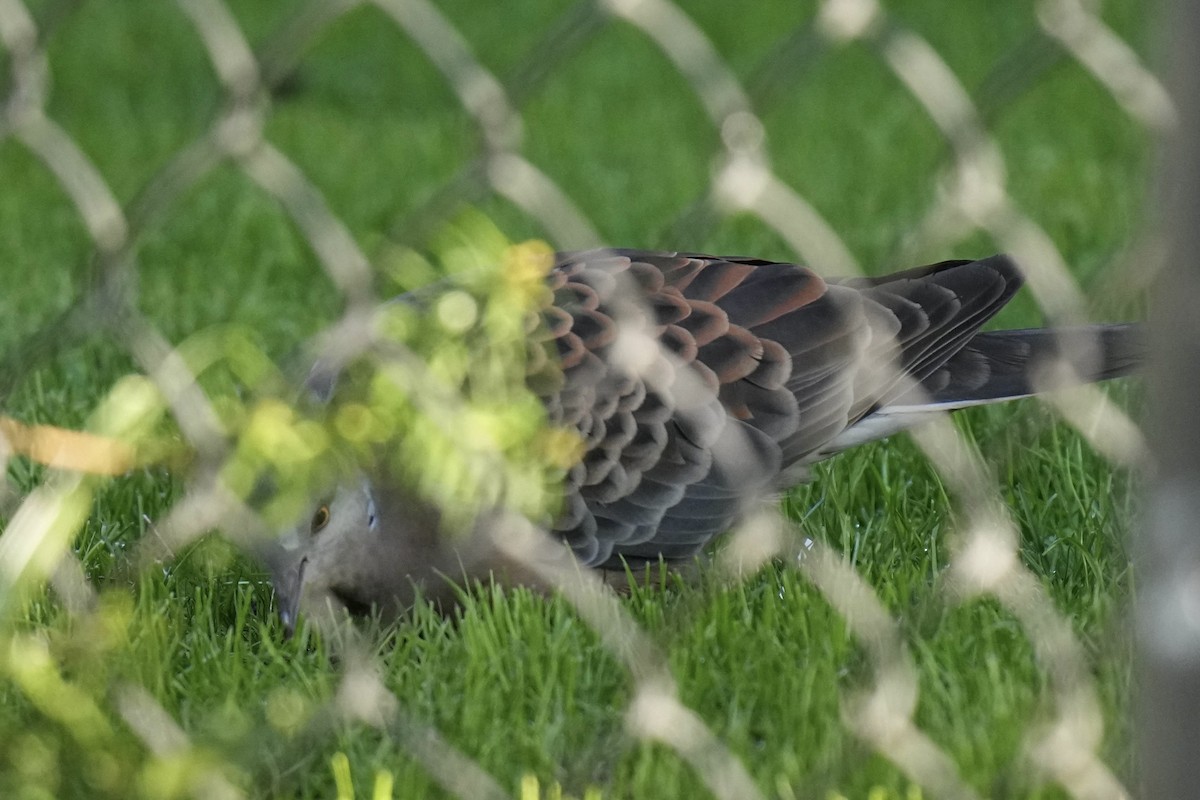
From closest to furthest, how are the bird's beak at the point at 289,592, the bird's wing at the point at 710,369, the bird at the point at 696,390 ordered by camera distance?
the bird's beak at the point at 289,592, the bird at the point at 696,390, the bird's wing at the point at 710,369

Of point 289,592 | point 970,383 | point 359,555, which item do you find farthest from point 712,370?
point 289,592

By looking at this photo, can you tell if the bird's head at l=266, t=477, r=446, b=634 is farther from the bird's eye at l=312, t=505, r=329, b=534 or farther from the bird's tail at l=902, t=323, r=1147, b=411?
the bird's tail at l=902, t=323, r=1147, b=411

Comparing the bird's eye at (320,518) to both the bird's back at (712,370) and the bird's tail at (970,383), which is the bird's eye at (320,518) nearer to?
the bird's back at (712,370)

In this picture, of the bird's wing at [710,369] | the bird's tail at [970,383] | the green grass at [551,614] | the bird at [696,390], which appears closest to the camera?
the green grass at [551,614]

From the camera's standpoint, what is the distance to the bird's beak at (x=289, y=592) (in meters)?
2.23

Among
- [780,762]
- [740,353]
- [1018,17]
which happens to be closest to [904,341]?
[740,353]

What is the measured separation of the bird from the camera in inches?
91.8

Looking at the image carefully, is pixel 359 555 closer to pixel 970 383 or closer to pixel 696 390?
pixel 696 390

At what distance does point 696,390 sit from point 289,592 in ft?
2.41

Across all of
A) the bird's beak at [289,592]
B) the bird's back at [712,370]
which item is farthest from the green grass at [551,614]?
the bird's back at [712,370]

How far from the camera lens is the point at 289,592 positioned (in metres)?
2.25

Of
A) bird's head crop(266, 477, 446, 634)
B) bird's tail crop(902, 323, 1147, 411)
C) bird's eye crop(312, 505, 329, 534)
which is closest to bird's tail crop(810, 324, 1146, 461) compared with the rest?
bird's tail crop(902, 323, 1147, 411)

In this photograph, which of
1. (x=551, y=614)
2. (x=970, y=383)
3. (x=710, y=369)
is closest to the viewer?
(x=551, y=614)

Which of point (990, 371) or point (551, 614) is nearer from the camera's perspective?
point (551, 614)
